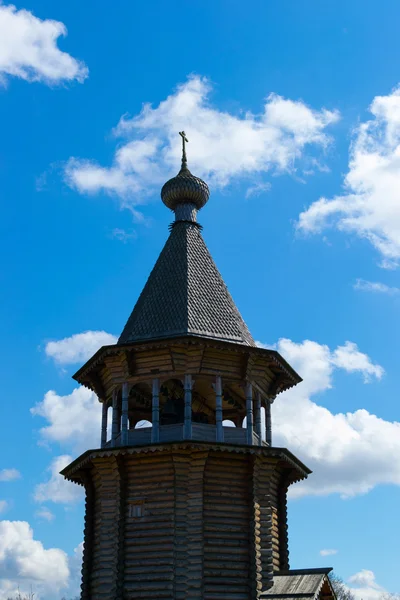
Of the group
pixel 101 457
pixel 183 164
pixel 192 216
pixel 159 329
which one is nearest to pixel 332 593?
pixel 101 457

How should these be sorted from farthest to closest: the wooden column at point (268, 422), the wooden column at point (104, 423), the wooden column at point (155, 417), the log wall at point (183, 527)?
the wooden column at point (268, 422)
the wooden column at point (104, 423)
the wooden column at point (155, 417)
the log wall at point (183, 527)

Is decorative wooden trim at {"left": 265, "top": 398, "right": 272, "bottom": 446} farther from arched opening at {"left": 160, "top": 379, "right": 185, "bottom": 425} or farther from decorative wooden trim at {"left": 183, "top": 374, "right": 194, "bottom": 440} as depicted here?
decorative wooden trim at {"left": 183, "top": 374, "right": 194, "bottom": 440}

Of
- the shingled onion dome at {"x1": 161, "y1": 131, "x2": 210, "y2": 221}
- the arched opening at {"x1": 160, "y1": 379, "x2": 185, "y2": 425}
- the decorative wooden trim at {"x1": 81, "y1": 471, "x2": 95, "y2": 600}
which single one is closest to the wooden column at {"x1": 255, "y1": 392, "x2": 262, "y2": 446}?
the arched opening at {"x1": 160, "y1": 379, "x2": 185, "y2": 425}

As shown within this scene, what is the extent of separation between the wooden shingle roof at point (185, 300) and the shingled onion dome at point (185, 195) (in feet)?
1.45

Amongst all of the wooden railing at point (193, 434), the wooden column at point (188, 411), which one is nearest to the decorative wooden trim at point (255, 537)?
the wooden railing at point (193, 434)

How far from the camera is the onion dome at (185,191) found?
74.0 feet

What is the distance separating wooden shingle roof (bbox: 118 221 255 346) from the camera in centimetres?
1895

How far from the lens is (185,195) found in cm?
2258

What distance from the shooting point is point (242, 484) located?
682 inches

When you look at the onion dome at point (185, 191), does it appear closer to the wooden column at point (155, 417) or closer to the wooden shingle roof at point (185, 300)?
the wooden shingle roof at point (185, 300)

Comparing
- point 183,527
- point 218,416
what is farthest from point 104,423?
point 183,527

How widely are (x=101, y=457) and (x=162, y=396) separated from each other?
455 cm

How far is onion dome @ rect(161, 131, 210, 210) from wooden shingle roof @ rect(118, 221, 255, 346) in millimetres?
769

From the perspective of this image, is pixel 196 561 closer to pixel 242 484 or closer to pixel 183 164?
pixel 242 484
